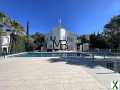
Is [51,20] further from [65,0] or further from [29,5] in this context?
[65,0]

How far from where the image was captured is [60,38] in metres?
42.5

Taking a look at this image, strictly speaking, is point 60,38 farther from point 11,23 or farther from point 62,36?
point 11,23

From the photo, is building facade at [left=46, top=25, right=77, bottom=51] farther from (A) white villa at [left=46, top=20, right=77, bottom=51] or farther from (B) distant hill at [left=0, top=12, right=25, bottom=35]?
(B) distant hill at [left=0, top=12, right=25, bottom=35]

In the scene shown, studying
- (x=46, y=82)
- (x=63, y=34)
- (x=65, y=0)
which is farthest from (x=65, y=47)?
(x=46, y=82)

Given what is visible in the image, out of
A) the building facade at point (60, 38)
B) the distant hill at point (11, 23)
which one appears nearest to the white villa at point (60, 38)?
the building facade at point (60, 38)

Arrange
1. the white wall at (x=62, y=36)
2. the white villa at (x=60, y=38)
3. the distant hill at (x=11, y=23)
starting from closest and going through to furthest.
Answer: the white villa at (x=60, y=38) → the distant hill at (x=11, y=23) → the white wall at (x=62, y=36)

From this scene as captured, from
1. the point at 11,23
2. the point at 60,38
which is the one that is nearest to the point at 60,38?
the point at 60,38

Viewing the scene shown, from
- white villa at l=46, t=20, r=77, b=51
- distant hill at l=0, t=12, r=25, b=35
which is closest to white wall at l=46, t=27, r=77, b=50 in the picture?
white villa at l=46, t=20, r=77, b=51

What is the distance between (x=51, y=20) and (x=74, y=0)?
61.0ft

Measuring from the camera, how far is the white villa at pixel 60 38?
41094mm

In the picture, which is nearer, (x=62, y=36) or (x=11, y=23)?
(x=62, y=36)

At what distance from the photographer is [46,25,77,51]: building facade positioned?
135ft

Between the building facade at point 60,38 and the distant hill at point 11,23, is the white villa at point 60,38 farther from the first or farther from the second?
the distant hill at point 11,23

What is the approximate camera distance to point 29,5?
105 ft
